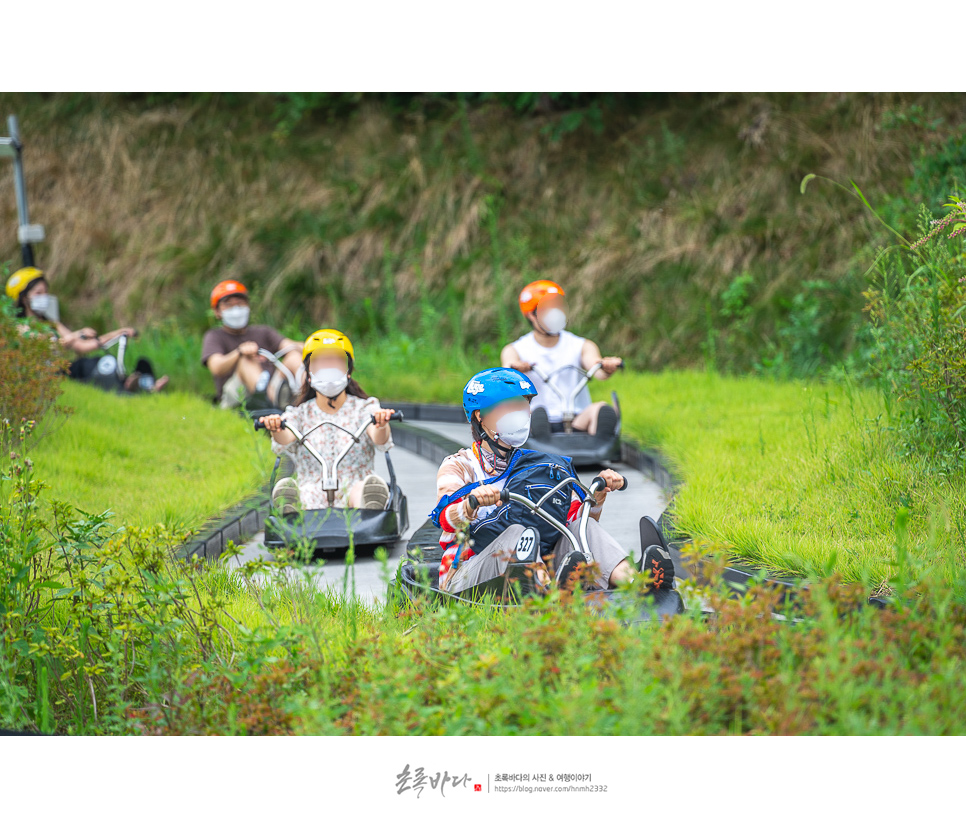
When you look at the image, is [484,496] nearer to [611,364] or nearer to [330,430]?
[330,430]

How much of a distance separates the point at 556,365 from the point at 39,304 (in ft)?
18.0

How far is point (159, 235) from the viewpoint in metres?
14.6

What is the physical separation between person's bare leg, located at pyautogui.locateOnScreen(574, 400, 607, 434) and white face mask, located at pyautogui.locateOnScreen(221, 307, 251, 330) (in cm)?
330

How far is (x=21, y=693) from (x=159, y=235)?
12786 mm

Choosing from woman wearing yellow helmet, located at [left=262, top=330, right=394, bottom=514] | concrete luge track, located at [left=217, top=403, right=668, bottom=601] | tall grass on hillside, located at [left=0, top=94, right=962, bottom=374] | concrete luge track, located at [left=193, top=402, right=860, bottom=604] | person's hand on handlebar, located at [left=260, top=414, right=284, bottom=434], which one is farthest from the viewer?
tall grass on hillside, located at [left=0, top=94, right=962, bottom=374]

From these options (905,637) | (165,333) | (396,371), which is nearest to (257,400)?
(396,371)

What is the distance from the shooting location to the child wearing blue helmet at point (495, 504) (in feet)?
11.8

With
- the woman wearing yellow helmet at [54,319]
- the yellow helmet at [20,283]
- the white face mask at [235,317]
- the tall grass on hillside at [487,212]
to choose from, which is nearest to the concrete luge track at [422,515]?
the white face mask at [235,317]

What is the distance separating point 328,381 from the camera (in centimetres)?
538

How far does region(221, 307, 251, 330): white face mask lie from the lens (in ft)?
27.6

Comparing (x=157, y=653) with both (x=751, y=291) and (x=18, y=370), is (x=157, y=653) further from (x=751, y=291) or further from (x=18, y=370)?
(x=751, y=291)

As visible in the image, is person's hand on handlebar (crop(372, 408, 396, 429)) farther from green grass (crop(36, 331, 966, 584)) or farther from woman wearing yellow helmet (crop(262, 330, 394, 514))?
green grass (crop(36, 331, 966, 584))

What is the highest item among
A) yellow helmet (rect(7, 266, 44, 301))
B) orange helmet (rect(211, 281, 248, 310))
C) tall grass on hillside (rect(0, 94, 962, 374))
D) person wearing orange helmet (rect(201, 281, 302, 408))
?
tall grass on hillside (rect(0, 94, 962, 374))

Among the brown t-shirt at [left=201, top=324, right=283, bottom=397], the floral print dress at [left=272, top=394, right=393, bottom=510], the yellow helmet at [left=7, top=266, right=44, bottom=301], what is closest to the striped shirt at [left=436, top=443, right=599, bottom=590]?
the floral print dress at [left=272, top=394, right=393, bottom=510]
